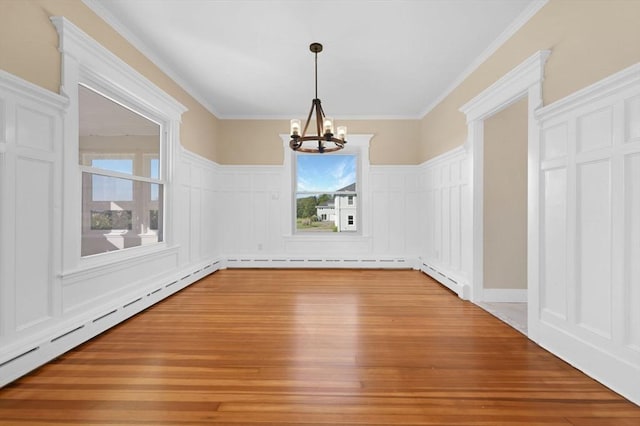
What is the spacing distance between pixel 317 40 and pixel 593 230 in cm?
294

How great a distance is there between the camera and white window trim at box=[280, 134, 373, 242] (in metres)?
5.88

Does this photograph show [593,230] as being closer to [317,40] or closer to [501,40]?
[501,40]

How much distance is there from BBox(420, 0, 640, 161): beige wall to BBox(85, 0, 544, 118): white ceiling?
202 millimetres

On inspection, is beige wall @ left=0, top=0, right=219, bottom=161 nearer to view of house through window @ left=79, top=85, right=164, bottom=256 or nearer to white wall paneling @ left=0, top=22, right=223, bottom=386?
white wall paneling @ left=0, top=22, right=223, bottom=386

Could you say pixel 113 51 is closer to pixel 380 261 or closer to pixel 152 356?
pixel 152 356

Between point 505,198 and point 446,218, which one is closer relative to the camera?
point 505,198

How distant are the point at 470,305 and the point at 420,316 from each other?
803 mm

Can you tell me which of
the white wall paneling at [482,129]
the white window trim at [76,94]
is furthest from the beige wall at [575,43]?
the white window trim at [76,94]

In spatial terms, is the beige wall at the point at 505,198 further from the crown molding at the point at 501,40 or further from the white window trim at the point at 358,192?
the white window trim at the point at 358,192

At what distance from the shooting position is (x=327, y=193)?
240 inches

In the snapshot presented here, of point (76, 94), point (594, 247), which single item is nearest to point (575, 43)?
point (594, 247)

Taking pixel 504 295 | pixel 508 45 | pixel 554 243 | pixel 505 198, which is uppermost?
pixel 508 45

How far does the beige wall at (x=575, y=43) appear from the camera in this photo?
74.1 inches

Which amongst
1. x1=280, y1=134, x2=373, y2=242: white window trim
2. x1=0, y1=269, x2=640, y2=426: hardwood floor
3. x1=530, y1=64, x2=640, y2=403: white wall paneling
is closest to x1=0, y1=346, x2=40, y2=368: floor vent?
x1=0, y1=269, x2=640, y2=426: hardwood floor
